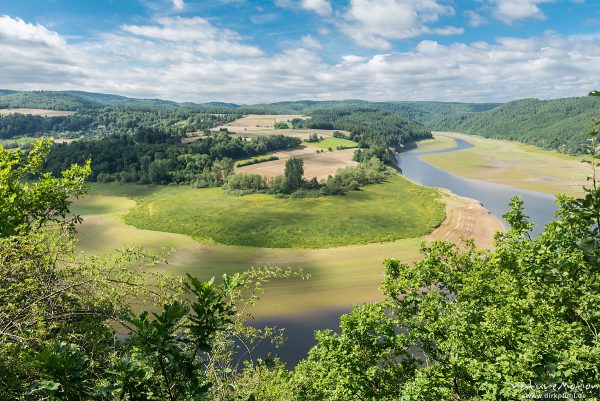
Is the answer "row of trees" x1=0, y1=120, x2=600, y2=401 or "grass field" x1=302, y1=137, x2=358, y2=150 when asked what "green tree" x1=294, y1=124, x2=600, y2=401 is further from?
"grass field" x1=302, y1=137, x2=358, y2=150

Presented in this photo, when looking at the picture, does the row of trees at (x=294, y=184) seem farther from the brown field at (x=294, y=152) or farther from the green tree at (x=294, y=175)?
the brown field at (x=294, y=152)

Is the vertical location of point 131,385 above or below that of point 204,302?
below

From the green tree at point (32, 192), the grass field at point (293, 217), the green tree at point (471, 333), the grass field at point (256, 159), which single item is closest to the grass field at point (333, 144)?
the grass field at point (256, 159)

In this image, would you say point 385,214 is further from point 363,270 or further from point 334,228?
point 363,270

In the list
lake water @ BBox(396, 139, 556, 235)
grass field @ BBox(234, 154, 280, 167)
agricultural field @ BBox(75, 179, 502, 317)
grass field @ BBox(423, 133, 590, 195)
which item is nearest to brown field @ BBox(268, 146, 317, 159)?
grass field @ BBox(234, 154, 280, 167)

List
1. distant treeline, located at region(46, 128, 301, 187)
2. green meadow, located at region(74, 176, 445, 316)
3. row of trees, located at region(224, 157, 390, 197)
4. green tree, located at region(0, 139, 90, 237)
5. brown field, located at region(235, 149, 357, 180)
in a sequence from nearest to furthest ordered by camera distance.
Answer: green tree, located at region(0, 139, 90, 237) → green meadow, located at region(74, 176, 445, 316) → row of trees, located at region(224, 157, 390, 197) → distant treeline, located at region(46, 128, 301, 187) → brown field, located at region(235, 149, 357, 180)

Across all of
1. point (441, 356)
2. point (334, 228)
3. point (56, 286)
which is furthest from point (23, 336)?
point (334, 228)
